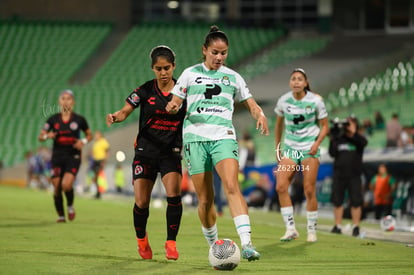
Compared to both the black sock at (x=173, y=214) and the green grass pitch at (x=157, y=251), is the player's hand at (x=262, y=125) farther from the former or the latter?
the black sock at (x=173, y=214)

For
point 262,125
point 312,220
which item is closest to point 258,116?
point 262,125

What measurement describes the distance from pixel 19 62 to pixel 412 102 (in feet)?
78.1

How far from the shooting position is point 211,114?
368 inches

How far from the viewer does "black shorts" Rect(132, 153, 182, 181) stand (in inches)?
396

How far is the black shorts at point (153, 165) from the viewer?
10070mm

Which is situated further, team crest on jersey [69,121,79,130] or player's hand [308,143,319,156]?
team crest on jersey [69,121,79,130]

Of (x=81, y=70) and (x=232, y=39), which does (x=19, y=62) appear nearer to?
(x=81, y=70)

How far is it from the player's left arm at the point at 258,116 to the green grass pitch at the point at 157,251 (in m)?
1.38

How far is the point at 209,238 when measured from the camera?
392 inches

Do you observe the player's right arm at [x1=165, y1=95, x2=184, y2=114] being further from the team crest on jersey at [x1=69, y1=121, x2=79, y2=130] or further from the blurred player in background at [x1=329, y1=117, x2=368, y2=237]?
the blurred player in background at [x1=329, y1=117, x2=368, y2=237]

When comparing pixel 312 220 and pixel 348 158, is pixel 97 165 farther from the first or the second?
pixel 312 220

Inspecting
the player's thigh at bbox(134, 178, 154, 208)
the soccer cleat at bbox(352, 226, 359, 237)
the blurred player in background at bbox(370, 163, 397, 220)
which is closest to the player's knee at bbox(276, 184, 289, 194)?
the soccer cleat at bbox(352, 226, 359, 237)

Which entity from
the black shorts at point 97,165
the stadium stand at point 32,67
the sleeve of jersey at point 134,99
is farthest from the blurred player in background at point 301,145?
the stadium stand at point 32,67

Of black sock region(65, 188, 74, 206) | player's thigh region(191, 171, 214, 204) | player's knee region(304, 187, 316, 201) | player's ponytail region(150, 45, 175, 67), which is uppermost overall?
player's ponytail region(150, 45, 175, 67)
